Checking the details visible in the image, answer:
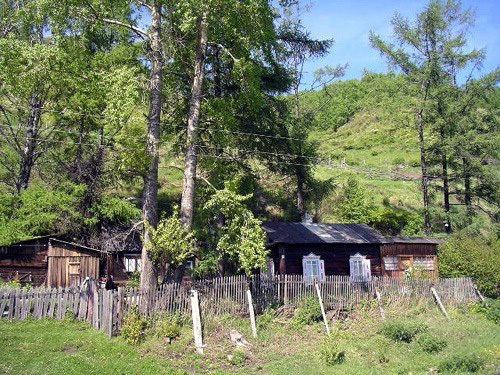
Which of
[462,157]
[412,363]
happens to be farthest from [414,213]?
[412,363]

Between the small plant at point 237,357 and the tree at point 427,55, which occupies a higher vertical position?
the tree at point 427,55

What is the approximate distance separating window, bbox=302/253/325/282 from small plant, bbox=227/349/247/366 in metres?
12.3

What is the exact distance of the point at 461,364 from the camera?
1543 centimetres

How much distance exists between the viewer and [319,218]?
1641 inches

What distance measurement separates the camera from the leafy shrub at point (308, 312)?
20.4 metres

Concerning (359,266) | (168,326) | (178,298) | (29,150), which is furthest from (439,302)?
(29,150)

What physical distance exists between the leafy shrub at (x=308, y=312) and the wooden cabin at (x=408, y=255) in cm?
1118

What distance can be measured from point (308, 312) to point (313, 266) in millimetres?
8206

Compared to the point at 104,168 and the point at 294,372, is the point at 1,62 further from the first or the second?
the point at 294,372

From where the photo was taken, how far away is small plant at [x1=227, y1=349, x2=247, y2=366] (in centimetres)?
1582

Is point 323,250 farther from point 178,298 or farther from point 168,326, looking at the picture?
point 168,326

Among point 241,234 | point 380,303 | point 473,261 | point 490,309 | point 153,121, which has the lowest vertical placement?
point 490,309

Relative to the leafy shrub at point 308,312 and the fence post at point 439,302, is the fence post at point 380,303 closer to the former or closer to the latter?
the leafy shrub at point 308,312

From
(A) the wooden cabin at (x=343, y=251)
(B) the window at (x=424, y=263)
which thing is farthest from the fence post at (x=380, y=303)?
(B) the window at (x=424, y=263)
